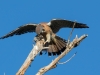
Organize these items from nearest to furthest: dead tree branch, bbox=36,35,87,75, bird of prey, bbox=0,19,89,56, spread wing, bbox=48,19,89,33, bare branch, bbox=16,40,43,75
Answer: dead tree branch, bbox=36,35,87,75 < bare branch, bbox=16,40,43,75 < spread wing, bbox=48,19,89,33 < bird of prey, bbox=0,19,89,56

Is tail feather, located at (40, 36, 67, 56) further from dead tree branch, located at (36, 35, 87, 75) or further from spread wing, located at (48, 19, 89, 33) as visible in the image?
dead tree branch, located at (36, 35, 87, 75)

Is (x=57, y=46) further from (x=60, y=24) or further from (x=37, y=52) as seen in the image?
(x=37, y=52)

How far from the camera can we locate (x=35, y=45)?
42.9ft

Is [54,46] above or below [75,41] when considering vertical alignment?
below

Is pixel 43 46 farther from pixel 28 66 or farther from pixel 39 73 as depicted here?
pixel 39 73

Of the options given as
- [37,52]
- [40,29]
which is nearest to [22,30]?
[40,29]

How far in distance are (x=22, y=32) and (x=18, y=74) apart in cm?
374

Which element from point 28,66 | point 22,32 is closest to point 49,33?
point 22,32

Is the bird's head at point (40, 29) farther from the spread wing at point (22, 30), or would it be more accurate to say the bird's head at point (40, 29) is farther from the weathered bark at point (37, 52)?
the weathered bark at point (37, 52)

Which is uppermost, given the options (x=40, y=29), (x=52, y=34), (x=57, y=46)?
(x=40, y=29)

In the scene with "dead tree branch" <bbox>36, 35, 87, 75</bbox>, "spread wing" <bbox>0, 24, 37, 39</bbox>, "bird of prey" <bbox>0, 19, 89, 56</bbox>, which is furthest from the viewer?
"spread wing" <bbox>0, 24, 37, 39</bbox>

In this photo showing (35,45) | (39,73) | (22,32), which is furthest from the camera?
(22,32)

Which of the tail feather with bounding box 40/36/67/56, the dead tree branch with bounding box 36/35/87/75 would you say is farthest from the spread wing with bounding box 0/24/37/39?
the dead tree branch with bounding box 36/35/87/75

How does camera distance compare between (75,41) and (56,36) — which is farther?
(56,36)
